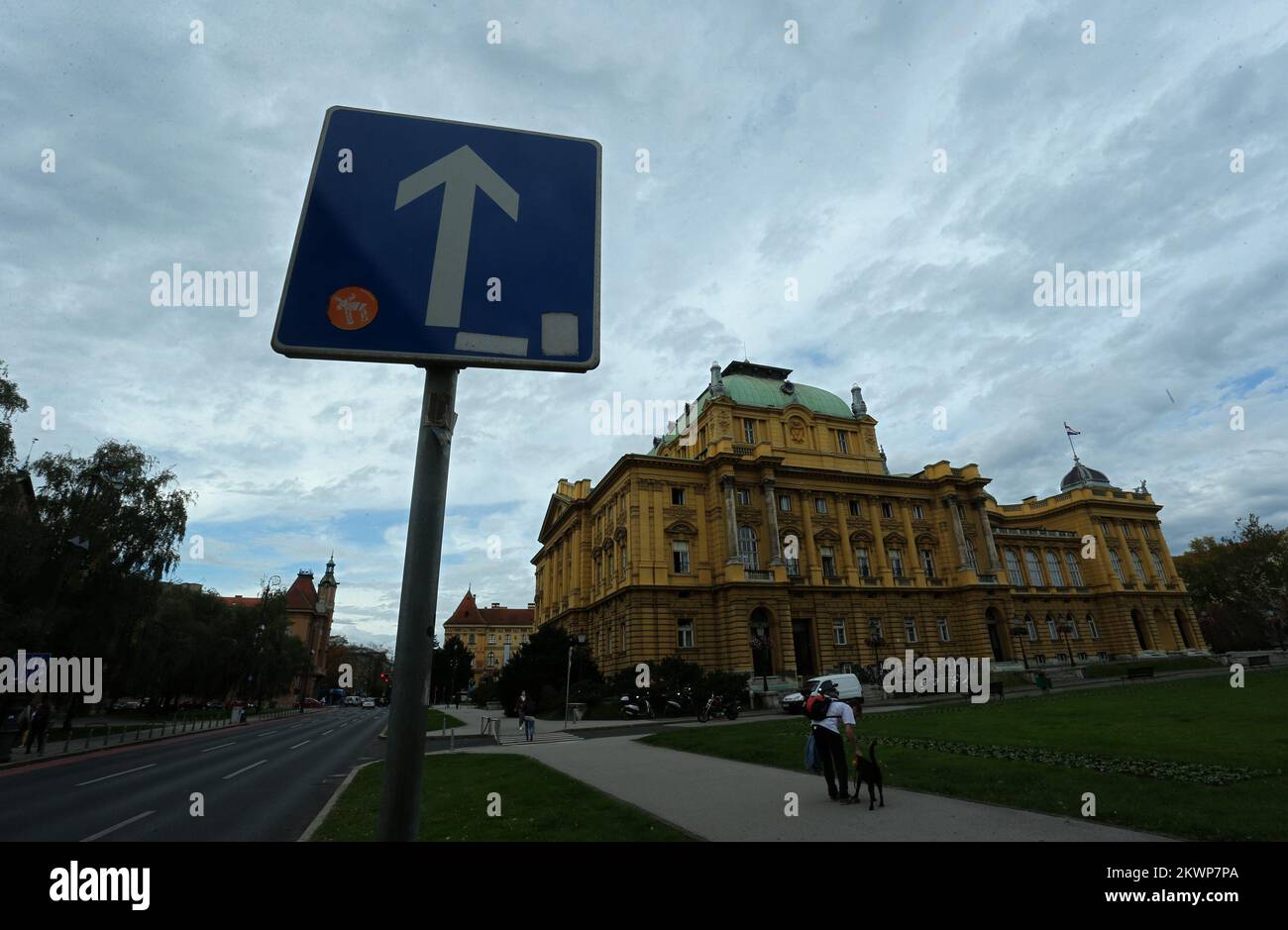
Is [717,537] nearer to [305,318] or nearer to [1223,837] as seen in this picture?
[1223,837]

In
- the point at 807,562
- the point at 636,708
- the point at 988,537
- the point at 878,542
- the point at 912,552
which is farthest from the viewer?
the point at 988,537

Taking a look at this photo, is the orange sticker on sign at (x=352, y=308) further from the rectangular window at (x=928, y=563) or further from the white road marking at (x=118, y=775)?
the rectangular window at (x=928, y=563)

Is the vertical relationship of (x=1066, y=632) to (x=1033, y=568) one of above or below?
below

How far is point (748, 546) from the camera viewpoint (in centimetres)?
4712

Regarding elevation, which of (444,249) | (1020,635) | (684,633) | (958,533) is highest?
(958,533)

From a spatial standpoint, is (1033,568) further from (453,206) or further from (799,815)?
(453,206)

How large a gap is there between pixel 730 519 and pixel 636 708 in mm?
15950

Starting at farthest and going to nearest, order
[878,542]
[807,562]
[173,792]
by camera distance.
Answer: [878,542] < [807,562] < [173,792]

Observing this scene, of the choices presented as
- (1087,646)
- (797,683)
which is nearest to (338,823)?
(797,683)

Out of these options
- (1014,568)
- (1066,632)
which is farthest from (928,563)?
(1066,632)

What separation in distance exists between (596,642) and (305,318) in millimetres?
50256

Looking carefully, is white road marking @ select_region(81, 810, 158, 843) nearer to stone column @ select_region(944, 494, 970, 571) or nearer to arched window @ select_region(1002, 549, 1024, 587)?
stone column @ select_region(944, 494, 970, 571)

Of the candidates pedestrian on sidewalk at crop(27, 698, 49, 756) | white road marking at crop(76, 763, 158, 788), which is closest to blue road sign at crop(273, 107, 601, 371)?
white road marking at crop(76, 763, 158, 788)

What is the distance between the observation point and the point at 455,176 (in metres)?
2.61
